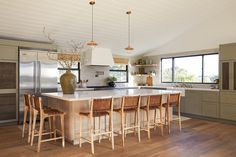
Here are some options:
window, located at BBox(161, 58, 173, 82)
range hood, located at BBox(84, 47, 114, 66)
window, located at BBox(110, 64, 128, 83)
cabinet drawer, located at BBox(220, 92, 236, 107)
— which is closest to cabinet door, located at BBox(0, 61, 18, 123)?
range hood, located at BBox(84, 47, 114, 66)

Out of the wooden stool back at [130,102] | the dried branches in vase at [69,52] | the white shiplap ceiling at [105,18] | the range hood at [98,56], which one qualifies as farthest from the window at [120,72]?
the wooden stool back at [130,102]

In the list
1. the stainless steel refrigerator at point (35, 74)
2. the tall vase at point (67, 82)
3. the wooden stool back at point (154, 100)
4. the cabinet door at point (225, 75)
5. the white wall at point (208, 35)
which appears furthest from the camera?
the white wall at point (208, 35)

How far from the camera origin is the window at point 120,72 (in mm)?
8148

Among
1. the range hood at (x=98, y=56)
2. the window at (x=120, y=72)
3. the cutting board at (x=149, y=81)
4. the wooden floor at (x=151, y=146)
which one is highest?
the range hood at (x=98, y=56)

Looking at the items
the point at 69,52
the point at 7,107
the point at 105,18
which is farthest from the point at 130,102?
the point at 69,52

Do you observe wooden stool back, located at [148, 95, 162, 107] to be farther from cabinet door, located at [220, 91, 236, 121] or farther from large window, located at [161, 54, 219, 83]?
→ large window, located at [161, 54, 219, 83]

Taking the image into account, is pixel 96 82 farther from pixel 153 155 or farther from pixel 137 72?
pixel 153 155

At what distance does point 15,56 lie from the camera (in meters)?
5.30

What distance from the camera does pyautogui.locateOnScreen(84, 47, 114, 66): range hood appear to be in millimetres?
6629

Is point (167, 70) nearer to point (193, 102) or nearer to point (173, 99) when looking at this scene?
point (193, 102)

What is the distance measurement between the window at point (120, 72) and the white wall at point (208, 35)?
6.23 feet

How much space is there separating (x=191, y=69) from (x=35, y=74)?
205 inches

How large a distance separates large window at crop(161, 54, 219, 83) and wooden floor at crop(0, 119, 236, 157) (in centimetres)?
249

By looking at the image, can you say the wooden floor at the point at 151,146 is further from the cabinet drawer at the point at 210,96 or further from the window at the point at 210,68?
the window at the point at 210,68
